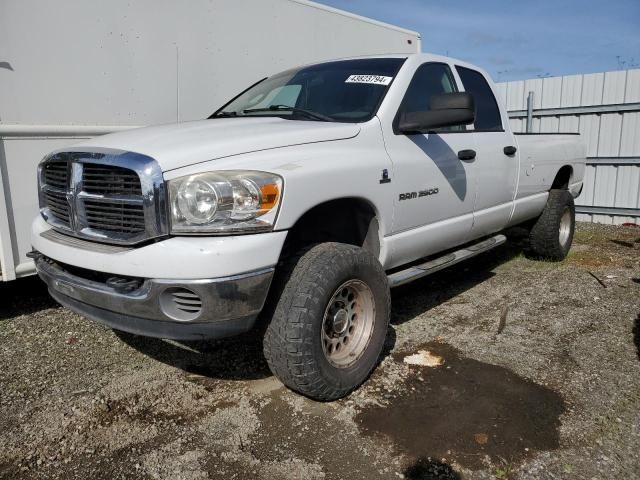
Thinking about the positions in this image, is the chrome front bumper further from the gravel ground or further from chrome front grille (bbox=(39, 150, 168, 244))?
the gravel ground

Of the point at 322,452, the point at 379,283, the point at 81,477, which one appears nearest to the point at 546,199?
the point at 379,283

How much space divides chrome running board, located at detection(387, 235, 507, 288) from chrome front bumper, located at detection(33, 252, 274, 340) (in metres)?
1.17

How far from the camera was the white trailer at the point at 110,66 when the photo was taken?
3.96 metres

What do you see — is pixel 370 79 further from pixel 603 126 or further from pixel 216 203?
pixel 603 126

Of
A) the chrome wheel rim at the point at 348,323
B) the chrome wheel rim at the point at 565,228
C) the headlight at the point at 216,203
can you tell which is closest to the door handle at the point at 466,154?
the chrome wheel rim at the point at 348,323

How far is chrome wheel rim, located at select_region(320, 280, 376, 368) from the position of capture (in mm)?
3137

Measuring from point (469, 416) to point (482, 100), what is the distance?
2974 mm

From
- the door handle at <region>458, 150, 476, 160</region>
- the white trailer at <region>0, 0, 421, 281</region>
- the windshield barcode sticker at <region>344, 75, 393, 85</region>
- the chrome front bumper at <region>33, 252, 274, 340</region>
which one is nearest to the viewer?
the chrome front bumper at <region>33, 252, 274, 340</region>

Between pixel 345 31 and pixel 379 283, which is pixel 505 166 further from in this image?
pixel 345 31

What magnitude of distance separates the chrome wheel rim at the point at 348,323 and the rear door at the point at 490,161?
1.64 metres

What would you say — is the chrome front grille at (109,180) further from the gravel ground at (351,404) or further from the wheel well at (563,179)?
the wheel well at (563,179)

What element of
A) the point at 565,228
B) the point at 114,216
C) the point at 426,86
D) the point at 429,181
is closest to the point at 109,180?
the point at 114,216

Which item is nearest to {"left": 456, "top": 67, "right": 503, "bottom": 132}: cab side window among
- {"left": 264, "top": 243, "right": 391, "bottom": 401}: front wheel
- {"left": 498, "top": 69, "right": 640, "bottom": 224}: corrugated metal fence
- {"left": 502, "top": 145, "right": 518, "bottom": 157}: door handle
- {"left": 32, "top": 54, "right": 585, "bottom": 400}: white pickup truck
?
{"left": 502, "top": 145, "right": 518, "bottom": 157}: door handle

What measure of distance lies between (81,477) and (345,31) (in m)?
5.53
